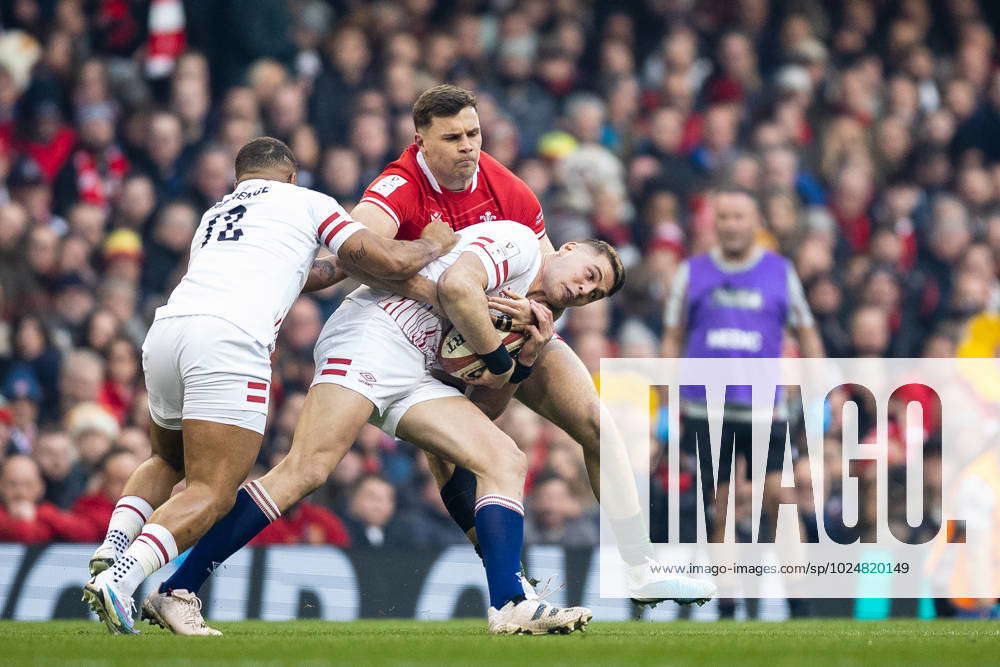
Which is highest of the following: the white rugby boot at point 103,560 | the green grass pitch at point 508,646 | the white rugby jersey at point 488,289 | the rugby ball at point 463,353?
the white rugby jersey at point 488,289

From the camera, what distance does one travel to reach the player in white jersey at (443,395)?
6.48 meters

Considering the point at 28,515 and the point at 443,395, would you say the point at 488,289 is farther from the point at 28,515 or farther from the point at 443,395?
the point at 28,515

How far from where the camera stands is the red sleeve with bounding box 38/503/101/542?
30.6 ft

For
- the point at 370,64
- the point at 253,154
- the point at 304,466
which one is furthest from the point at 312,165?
the point at 304,466

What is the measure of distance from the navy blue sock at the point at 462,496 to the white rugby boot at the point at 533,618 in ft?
3.09

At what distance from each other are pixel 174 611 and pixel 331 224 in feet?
5.84

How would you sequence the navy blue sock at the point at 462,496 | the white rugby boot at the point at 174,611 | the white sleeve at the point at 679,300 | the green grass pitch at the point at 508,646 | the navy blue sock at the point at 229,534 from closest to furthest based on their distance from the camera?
the green grass pitch at the point at 508,646 → the white rugby boot at the point at 174,611 → the navy blue sock at the point at 229,534 → the navy blue sock at the point at 462,496 → the white sleeve at the point at 679,300

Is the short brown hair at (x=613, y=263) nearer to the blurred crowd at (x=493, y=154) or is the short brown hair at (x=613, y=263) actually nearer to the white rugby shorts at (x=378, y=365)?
the white rugby shorts at (x=378, y=365)

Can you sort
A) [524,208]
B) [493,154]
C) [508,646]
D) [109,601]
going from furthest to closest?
[493,154] → [524,208] → [109,601] → [508,646]

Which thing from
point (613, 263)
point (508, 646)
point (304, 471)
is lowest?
point (508, 646)

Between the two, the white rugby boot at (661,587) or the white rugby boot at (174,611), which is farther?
the white rugby boot at (661,587)

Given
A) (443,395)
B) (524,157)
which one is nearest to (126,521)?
(443,395)

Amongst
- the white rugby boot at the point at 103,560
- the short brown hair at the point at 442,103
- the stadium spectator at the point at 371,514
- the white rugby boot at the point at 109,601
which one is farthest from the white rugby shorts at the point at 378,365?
the stadium spectator at the point at 371,514

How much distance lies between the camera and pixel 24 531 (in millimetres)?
9328
